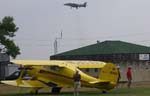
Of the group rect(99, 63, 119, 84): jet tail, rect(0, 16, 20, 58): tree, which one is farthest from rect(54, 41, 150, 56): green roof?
rect(99, 63, 119, 84): jet tail

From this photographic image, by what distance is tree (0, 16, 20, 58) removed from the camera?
59.4 metres

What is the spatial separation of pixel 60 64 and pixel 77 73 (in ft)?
16.1

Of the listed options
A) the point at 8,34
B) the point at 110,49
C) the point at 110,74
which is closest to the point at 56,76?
the point at 110,74

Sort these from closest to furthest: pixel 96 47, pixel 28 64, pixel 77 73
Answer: pixel 77 73 → pixel 28 64 → pixel 96 47

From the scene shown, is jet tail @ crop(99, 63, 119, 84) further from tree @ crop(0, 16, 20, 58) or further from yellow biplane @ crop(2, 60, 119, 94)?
tree @ crop(0, 16, 20, 58)

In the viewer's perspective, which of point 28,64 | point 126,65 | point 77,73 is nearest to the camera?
point 77,73

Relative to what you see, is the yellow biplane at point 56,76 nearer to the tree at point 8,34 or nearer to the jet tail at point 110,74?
Answer: the jet tail at point 110,74

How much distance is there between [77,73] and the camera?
114 feet

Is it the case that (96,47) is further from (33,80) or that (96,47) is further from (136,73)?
(33,80)

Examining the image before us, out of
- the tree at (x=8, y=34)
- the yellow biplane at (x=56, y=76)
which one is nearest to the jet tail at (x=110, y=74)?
the yellow biplane at (x=56, y=76)

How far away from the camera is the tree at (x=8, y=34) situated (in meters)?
59.4

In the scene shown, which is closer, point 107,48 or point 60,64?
point 60,64

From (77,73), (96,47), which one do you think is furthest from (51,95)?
(96,47)

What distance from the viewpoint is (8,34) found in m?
60.3
